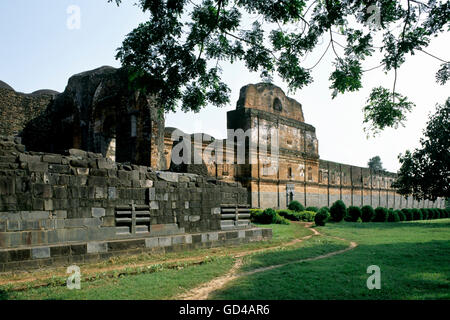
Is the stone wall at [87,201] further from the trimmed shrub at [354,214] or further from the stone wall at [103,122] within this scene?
the trimmed shrub at [354,214]

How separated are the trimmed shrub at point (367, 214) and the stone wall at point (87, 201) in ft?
46.2

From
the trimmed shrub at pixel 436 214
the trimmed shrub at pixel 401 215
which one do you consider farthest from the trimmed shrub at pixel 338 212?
the trimmed shrub at pixel 436 214

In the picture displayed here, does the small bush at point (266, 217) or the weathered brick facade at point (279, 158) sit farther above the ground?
the weathered brick facade at point (279, 158)

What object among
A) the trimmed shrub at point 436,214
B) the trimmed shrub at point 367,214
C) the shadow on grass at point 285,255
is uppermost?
the shadow on grass at point 285,255

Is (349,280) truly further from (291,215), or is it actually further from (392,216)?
(392,216)

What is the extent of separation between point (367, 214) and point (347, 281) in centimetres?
1726

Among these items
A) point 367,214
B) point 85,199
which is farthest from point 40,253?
point 367,214

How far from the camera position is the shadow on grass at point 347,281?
4543mm

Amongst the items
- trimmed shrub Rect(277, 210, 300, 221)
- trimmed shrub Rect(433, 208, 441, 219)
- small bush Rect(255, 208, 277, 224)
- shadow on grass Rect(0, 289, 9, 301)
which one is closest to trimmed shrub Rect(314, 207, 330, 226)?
small bush Rect(255, 208, 277, 224)

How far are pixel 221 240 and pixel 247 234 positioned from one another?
4.35ft

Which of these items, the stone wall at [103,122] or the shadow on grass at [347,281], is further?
the stone wall at [103,122]

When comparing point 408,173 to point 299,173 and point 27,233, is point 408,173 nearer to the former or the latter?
point 299,173

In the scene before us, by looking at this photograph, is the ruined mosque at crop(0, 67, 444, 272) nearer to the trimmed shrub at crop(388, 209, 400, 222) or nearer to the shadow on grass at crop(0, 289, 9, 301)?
the shadow on grass at crop(0, 289, 9, 301)
